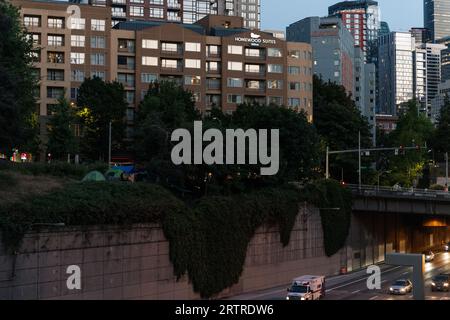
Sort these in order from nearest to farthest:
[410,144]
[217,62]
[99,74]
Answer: [99,74] < [217,62] < [410,144]

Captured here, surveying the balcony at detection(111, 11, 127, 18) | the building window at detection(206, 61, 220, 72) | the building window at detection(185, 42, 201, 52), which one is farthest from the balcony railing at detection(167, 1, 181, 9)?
the building window at detection(185, 42, 201, 52)

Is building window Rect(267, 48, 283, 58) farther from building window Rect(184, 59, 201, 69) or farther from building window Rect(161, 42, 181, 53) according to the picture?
building window Rect(161, 42, 181, 53)

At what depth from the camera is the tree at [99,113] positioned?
84375 mm

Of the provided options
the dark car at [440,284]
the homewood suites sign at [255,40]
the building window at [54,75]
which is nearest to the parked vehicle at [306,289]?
the dark car at [440,284]

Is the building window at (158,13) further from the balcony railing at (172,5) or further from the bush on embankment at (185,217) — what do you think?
the bush on embankment at (185,217)

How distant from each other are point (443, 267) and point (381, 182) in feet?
118

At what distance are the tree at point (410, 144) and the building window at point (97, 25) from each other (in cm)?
4977

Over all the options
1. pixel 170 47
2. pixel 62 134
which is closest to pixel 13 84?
pixel 62 134

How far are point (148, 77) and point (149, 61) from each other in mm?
2503

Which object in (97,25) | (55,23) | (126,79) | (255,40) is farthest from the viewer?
(255,40)

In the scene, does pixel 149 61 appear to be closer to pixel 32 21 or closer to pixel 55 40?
pixel 55 40

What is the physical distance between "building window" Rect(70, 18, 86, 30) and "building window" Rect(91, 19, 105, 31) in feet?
4.43

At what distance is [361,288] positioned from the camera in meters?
57.5

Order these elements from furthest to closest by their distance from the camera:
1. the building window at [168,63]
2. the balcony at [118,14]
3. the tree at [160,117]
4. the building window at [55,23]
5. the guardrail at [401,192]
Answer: the balcony at [118,14] → the building window at [168,63] → the building window at [55,23] → the guardrail at [401,192] → the tree at [160,117]
